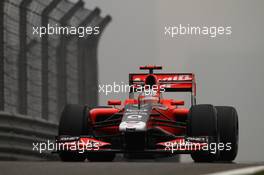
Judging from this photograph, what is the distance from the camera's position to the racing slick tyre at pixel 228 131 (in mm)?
14469

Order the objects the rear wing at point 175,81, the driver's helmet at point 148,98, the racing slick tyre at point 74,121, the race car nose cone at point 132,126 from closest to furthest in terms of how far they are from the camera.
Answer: the race car nose cone at point 132,126
the racing slick tyre at point 74,121
the driver's helmet at point 148,98
the rear wing at point 175,81

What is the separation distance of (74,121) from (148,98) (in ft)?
4.46

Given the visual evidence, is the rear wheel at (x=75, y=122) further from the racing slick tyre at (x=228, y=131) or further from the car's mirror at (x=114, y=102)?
the racing slick tyre at (x=228, y=131)

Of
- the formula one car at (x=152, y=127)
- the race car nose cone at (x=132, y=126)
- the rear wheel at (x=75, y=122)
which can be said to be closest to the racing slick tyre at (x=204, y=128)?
the formula one car at (x=152, y=127)

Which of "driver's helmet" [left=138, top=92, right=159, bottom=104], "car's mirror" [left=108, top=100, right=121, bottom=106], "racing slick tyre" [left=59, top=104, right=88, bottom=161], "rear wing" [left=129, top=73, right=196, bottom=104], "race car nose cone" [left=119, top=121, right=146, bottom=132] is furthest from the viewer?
"rear wing" [left=129, top=73, right=196, bottom=104]

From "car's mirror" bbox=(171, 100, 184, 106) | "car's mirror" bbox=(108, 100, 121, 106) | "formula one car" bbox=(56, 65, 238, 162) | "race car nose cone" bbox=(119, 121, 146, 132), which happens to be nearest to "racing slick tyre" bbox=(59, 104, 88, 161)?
"formula one car" bbox=(56, 65, 238, 162)

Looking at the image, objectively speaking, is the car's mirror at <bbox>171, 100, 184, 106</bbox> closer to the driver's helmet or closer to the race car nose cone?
the driver's helmet

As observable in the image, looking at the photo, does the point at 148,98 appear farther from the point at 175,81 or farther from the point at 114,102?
the point at 175,81

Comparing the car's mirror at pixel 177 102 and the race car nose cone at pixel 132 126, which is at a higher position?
the car's mirror at pixel 177 102

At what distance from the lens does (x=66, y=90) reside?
51.9ft

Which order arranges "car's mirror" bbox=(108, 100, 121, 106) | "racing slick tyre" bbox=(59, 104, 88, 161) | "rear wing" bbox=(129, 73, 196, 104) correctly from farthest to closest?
"rear wing" bbox=(129, 73, 196, 104) < "car's mirror" bbox=(108, 100, 121, 106) < "racing slick tyre" bbox=(59, 104, 88, 161)

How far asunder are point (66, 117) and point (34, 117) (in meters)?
0.56

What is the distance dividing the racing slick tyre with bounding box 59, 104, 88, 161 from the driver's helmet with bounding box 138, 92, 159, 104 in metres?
1.02

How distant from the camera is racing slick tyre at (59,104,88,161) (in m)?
14.2
